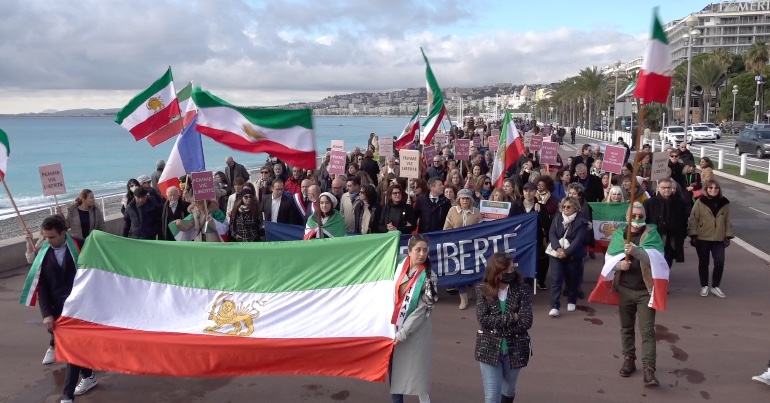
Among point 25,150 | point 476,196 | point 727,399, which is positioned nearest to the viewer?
point 727,399

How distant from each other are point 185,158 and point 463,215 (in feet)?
12.7

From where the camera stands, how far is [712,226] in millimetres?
8430

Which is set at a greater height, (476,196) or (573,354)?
(476,196)

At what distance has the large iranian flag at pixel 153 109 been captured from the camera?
994 cm

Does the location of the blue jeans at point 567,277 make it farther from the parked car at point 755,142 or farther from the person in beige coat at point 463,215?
the parked car at point 755,142

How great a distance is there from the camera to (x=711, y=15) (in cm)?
14388

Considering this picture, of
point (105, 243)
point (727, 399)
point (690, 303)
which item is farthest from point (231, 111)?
point (690, 303)

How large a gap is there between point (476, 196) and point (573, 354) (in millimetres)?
4270

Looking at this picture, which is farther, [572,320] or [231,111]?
[572,320]

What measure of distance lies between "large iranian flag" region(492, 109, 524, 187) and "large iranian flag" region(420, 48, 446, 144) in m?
2.07

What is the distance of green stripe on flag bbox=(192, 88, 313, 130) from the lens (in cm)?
649

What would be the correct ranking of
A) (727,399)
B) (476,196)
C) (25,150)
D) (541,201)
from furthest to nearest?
(25,150)
(476,196)
(541,201)
(727,399)

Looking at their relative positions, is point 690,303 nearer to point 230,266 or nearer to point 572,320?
point 572,320

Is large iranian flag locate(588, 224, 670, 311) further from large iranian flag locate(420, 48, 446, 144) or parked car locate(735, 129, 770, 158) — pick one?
parked car locate(735, 129, 770, 158)
